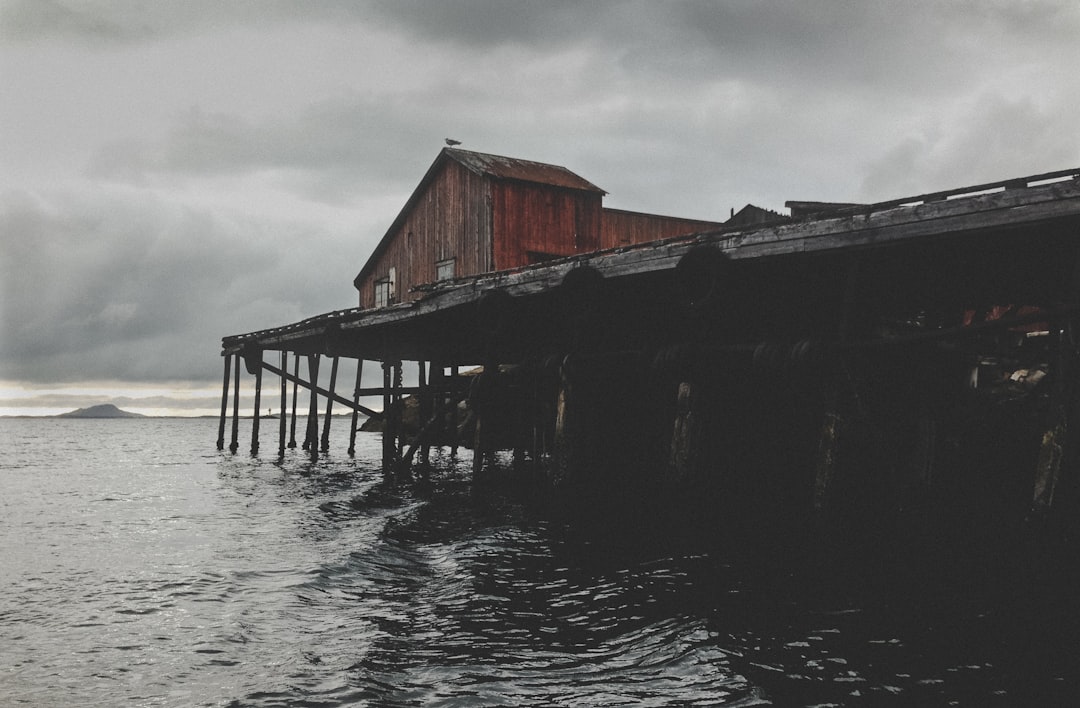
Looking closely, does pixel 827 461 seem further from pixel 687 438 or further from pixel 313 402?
pixel 313 402

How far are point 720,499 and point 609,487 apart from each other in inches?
66.6

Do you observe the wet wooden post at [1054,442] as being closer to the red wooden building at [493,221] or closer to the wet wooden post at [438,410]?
the wet wooden post at [438,410]

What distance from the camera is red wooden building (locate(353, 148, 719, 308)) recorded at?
70.2ft

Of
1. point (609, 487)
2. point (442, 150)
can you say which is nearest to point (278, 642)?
point (609, 487)

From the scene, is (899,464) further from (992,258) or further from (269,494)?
(269,494)

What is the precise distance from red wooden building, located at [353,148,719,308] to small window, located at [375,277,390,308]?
0.25 meters

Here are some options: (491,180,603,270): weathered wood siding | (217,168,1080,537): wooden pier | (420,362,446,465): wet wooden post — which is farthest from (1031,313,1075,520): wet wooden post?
(491,180,603,270): weathered wood siding

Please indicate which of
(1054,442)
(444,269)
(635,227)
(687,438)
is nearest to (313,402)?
(444,269)

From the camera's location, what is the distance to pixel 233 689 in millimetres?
4957

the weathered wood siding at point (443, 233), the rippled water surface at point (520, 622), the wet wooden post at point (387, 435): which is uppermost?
the weathered wood siding at point (443, 233)

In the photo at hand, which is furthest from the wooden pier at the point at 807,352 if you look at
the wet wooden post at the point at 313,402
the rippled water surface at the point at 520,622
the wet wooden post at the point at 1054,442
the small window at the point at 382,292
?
the small window at the point at 382,292

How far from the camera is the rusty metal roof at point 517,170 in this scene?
21.6 m

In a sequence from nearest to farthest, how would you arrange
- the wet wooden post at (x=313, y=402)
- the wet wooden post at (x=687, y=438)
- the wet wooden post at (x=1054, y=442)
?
1. the wet wooden post at (x=1054, y=442)
2. the wet wooden post at (x=687, y=438)
3. the wet wooden post at (x=313, y=402)

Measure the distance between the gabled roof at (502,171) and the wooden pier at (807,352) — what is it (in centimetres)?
875
